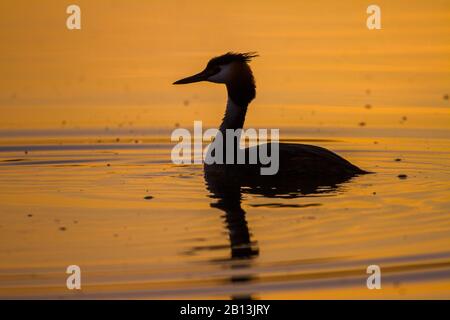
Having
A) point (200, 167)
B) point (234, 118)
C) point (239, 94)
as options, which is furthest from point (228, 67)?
point (200, 167)

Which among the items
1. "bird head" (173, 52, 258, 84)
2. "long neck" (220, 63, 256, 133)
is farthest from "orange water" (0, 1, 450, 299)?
"bird head" (173, 52, 258, 84)

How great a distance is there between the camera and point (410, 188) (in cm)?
1198

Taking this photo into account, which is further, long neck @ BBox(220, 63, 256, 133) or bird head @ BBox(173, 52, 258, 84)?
bird head @ BBox(173, 52, 258, 84)

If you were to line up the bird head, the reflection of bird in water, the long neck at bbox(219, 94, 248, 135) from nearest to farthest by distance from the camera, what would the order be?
the reflection of bird in water, the long neck at bbox(219, 94, 248, 135), the bird head

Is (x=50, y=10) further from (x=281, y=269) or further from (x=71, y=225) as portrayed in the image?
(x=281, y=269)

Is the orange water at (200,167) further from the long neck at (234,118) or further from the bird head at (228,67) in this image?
the bird head at (228,67)

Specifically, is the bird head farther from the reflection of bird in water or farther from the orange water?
the reflection of bird in water

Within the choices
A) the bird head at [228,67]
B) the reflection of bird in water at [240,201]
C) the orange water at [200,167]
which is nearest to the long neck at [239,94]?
the bird head at [228,67]

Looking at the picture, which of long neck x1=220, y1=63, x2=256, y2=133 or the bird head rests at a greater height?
the bird head

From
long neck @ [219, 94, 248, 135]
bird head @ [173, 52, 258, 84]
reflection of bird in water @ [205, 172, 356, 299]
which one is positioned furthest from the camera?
bird head @ [173, 52, 258, 84]

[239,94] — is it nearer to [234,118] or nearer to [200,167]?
[234,118]

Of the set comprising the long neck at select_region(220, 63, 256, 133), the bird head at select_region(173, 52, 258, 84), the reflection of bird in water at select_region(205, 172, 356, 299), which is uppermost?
the bird head at select_region(173, 52, 258, 84)
